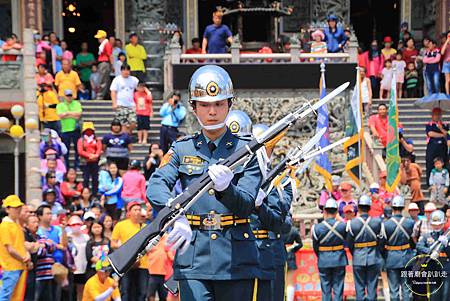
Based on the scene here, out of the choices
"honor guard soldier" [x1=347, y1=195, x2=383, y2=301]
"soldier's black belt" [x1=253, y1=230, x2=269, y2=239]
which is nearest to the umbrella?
"honor guard soldier" [x1=347, y1=195, x2=383, y2=301]

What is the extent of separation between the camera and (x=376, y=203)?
58.8ft

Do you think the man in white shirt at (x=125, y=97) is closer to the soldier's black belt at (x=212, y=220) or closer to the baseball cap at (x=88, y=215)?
the baseball cap at (x=88, y=215)

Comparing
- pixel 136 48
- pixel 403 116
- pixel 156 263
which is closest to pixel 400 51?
pixel 403 116

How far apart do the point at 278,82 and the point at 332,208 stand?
829 cm

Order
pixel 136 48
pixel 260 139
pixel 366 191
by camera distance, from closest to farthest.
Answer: pixel 260 139 → pixel 366 191 → pixel 136 48

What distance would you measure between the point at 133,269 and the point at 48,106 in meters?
6.51

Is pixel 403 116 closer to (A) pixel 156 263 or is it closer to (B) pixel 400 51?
(B) pixel 400 51

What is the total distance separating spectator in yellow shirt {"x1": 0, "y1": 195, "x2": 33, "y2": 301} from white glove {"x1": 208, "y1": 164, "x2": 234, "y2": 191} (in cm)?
704

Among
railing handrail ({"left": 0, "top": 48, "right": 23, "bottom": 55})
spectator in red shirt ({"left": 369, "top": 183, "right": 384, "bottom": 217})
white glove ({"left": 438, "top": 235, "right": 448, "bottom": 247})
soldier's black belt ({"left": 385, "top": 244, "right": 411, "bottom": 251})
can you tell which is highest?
railing handrail ({"left": 0, "top": 48, "right": 23, "bottom": 55})

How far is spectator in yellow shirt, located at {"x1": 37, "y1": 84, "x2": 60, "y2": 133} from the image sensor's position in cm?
2092

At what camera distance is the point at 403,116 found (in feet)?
82.1

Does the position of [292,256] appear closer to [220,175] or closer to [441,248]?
[441,248]

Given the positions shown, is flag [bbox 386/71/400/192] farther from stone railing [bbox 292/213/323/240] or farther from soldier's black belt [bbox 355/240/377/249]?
soldier's black belt [bbox 355/240/377/249]

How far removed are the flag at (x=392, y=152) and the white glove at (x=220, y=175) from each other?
12586mm
